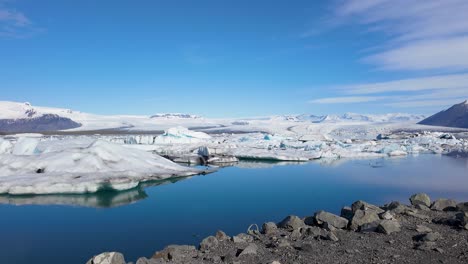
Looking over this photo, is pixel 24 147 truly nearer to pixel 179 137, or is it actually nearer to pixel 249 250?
pixel 249 250

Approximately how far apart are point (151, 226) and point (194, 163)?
12.2 metres

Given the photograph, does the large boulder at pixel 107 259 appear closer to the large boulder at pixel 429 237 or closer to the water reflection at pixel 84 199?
the large boulder at pixel 429 237

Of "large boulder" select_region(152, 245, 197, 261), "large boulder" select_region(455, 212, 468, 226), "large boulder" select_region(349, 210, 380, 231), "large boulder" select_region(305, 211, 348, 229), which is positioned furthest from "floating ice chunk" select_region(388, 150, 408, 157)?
"large boulder" select_region(152, 245, 197, 261)

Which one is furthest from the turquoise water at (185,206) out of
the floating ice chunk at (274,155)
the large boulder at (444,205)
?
the floating ice chunk at (274,155)

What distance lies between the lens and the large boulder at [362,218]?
→ 279 inches

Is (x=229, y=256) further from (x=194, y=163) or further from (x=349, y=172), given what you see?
(x=194, y=163)

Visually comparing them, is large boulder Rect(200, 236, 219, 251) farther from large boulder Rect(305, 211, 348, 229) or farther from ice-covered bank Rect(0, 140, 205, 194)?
ice-covered bank Rect(0, 140, 205, 194)

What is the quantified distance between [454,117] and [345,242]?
95.0 metres

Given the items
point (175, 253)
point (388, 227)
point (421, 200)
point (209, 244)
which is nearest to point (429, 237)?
point (388, 227)

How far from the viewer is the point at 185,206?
10.7 metres

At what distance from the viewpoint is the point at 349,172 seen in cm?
1716

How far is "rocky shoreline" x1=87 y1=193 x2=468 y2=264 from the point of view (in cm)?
561

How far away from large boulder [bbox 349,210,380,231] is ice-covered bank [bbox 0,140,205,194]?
293 inches

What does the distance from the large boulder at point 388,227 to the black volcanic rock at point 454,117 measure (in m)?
85.6
